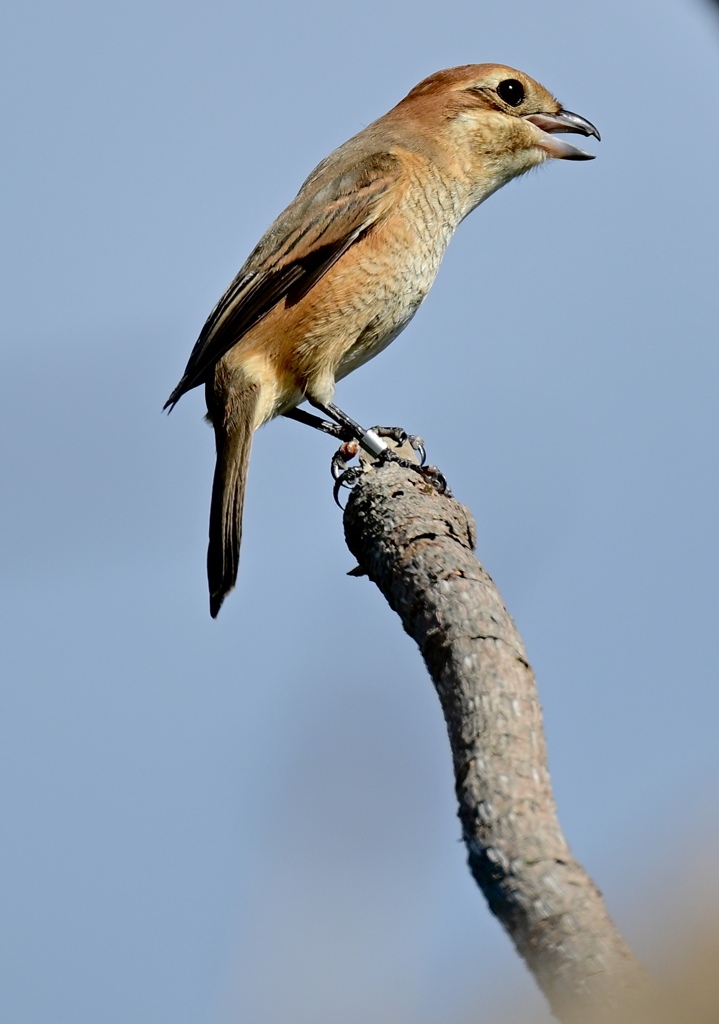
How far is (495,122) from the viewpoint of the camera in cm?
520

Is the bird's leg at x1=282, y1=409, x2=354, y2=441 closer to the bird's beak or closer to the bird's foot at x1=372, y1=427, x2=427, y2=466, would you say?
the bird's foot at x1=372, y1=427, x2=427, y2=466

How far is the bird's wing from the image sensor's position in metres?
4.54

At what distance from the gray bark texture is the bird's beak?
245 centimetres

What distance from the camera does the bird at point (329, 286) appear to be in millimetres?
4508

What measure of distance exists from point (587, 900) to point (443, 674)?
2.87 ft

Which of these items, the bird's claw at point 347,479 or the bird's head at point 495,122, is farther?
the bird's head at point 495,122

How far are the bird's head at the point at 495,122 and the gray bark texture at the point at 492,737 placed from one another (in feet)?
7.47

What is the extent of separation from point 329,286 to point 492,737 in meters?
2.85

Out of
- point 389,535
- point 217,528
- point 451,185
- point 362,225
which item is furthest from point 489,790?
point 451,185

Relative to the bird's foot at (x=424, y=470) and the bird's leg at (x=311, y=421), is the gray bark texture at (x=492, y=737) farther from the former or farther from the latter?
the bird's leg at (x=311, y=421)

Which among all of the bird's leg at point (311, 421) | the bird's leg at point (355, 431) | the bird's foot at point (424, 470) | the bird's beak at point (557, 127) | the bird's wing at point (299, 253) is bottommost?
the bird's foot at point (424, 470)

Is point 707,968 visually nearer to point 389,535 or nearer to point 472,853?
point 472,853

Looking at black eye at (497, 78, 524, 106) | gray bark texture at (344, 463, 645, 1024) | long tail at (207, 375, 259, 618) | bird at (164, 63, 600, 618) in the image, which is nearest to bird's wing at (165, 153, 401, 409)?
bird at (164, 63, 600, 618)

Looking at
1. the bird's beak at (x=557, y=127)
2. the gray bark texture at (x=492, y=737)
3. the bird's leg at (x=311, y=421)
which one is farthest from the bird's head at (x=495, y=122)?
the gray bark texture at (x=492, y=737)
